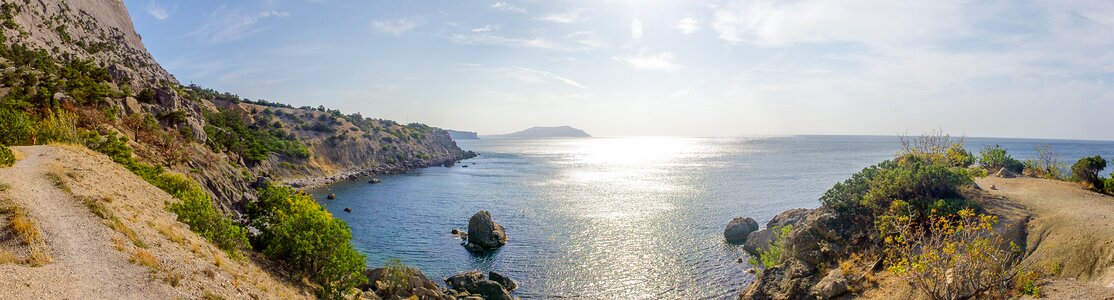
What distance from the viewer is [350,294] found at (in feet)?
103

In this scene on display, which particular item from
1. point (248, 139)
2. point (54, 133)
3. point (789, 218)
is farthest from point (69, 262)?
point (248, 139)

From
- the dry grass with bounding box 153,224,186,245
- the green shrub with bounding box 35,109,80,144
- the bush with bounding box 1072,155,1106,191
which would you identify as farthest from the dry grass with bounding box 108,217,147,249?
the bush with bounding box 1072,155,1106,191

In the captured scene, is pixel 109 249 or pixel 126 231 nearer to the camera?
pixel 109 249

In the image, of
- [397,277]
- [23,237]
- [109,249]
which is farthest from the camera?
[397,277]

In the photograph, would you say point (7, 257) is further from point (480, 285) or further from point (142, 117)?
point (142, 117)

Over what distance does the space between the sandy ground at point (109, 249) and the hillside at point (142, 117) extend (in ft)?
52.3

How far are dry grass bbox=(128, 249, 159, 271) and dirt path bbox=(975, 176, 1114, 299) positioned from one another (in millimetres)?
35999

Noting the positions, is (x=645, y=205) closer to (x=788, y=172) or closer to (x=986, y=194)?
(x=986, y=194)

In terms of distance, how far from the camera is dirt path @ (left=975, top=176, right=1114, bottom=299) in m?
20.4

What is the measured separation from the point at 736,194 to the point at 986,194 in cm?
6258

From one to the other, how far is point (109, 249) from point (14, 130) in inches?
1130

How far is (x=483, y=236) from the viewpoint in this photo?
55.6 meters

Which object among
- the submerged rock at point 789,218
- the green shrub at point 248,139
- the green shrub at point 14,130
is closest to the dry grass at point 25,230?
the green shrub at point 14,130

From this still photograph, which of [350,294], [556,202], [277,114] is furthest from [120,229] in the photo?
[277,114]
